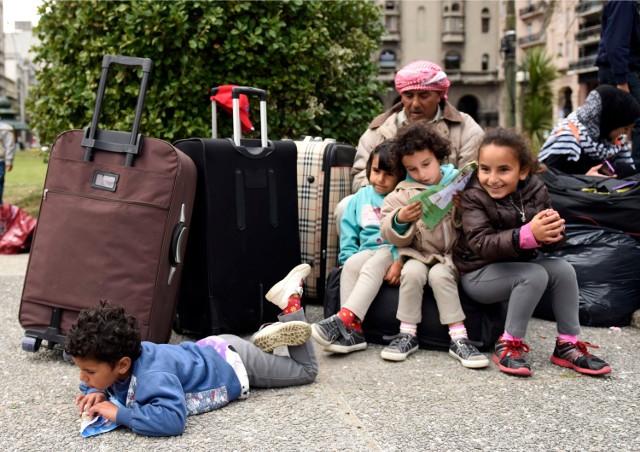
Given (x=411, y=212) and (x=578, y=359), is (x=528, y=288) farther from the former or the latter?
(x=411, y=212)

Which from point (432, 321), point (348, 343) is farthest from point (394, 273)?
point (348, 343)

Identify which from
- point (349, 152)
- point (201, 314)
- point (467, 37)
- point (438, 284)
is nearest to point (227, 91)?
point (349, 152)

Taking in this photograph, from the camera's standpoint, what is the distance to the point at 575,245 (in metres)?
4.36

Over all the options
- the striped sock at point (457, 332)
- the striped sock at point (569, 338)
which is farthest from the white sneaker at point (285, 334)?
the striped sock at point (569, 338)

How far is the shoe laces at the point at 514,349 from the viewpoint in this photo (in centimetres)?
342

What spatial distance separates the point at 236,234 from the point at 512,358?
1431 mm

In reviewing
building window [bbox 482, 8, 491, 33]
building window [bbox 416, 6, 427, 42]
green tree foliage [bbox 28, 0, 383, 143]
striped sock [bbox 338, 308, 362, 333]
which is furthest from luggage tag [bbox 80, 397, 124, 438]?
building window [bbox 482, 8, 491, 33]

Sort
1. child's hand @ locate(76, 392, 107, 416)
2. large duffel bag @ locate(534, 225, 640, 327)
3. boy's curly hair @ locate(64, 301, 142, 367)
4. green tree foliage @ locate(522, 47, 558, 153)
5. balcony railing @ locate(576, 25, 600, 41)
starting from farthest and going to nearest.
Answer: balcony railing @ locate(576, 25, 600, 41) → green tree foliage @ locate(522, 47, 558, 153) → large duffel bag @ locate(534, 225, 640, 327) → child's hand @ locate(76, 392, 107, 416) → boy's curly hair @ locate(64, 301, 142, 367)

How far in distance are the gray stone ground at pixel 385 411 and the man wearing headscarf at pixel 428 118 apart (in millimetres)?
1270

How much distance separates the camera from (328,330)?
12.0ft

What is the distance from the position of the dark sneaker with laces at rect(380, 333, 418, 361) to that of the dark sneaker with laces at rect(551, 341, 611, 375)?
0.63 metres

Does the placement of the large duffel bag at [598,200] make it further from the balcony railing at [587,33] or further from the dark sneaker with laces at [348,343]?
the balcony railing at [587,33]

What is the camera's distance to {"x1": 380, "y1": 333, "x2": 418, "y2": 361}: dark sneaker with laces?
3.56 meters

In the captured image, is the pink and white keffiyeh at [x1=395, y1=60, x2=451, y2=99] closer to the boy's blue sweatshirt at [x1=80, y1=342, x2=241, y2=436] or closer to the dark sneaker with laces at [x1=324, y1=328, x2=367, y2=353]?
the dark sneaker with laces at [x1=324, y1=328, x2=367, y2=353]
